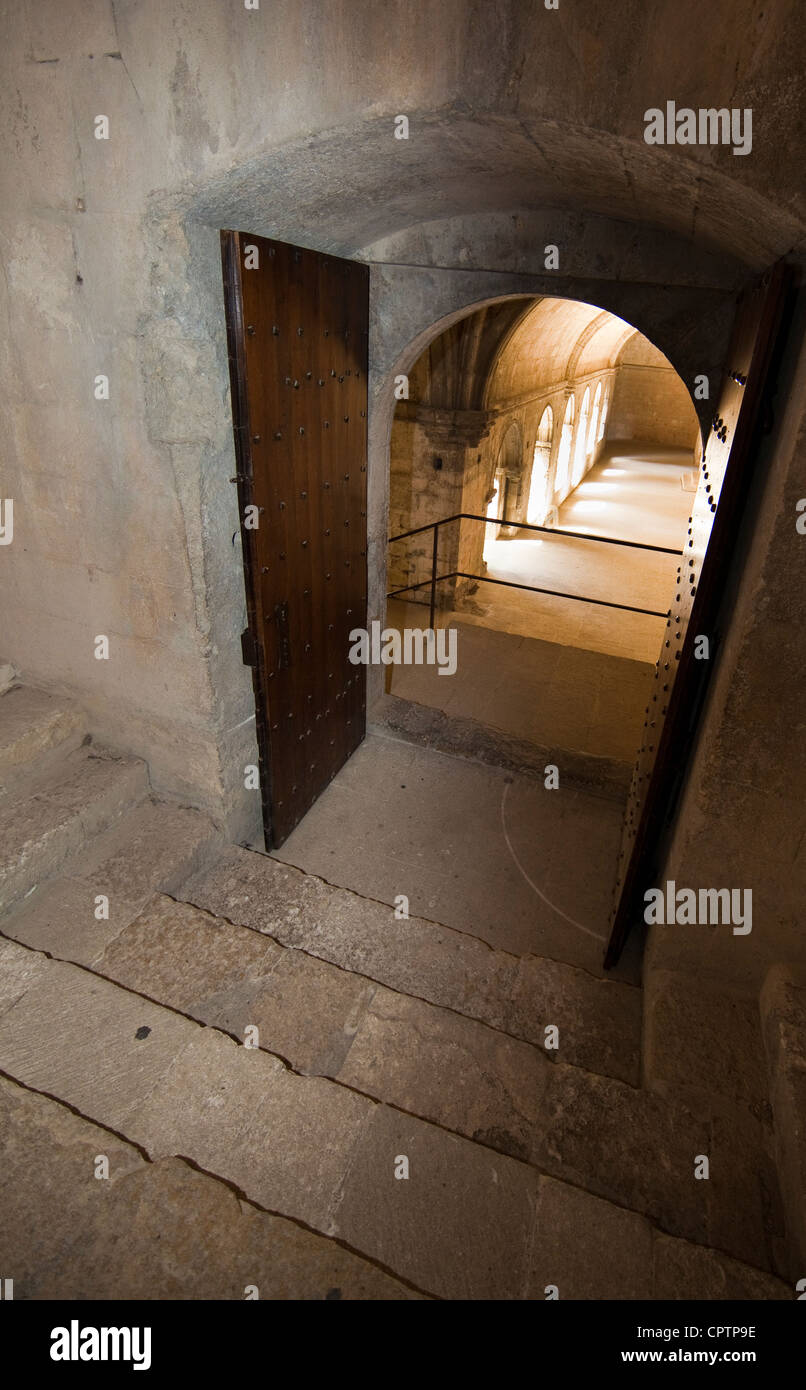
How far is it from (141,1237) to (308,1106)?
0.61 meters

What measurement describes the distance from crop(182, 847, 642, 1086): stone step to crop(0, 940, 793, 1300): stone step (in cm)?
71

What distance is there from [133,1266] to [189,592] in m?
2.47

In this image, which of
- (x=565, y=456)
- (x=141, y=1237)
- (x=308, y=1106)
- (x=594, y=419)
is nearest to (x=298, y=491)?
(x=308, y=1106)

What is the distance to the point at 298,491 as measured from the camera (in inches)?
137

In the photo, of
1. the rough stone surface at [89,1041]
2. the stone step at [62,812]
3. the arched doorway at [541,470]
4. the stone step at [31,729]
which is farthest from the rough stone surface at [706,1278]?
the arched doorway at [541,470]

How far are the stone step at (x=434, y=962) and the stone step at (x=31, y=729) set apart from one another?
1.05 m

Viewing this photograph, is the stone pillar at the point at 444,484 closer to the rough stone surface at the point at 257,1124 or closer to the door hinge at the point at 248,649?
the door hinge at the point at 248,649

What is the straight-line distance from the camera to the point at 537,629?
9844mm

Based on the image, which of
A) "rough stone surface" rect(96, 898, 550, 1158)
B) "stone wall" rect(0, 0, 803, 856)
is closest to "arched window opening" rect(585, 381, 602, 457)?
"stone wall" rect(0, 0, 803, 856)

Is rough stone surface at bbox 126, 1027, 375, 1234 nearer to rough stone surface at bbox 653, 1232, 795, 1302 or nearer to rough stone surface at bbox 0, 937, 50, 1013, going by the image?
rough stone surface at bbox 0, 937, 50, 1013

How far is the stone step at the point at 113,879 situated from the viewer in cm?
302

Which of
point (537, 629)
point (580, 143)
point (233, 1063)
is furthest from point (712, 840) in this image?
point (537, 629)

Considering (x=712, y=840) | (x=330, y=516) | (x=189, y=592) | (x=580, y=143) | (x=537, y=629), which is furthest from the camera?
(x=537, y=629)
